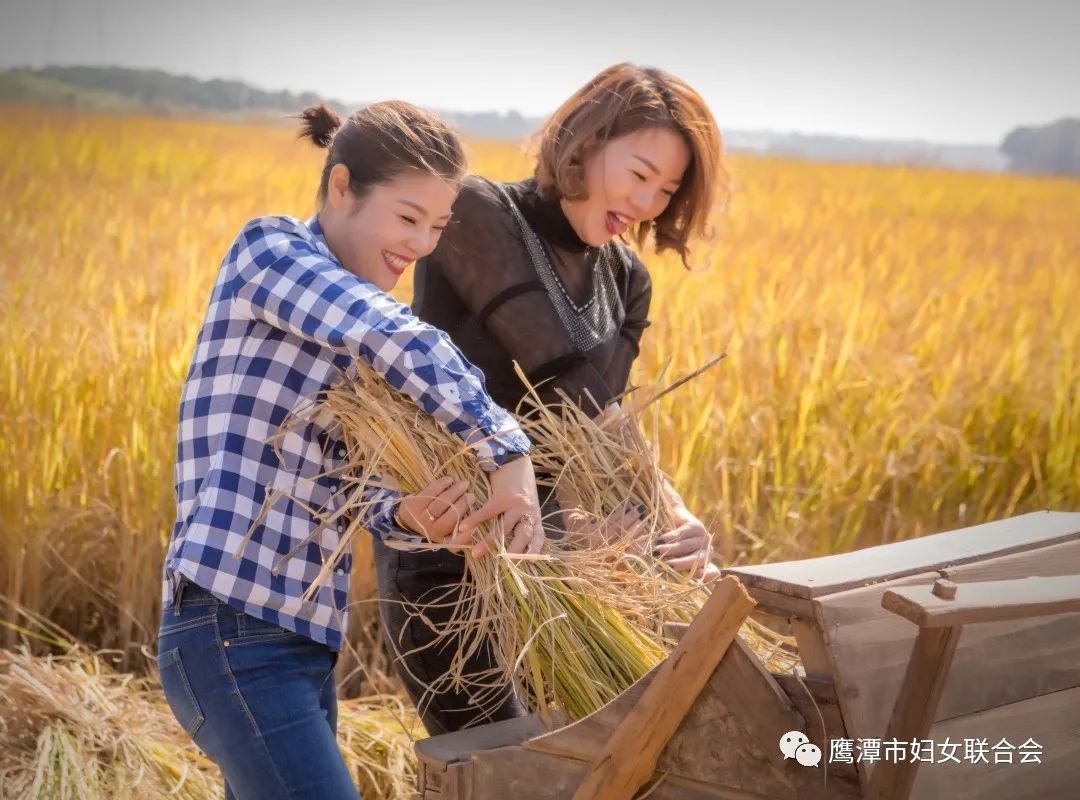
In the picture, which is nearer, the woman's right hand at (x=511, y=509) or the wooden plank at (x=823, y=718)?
the wooden plank at (x=823, y=718)

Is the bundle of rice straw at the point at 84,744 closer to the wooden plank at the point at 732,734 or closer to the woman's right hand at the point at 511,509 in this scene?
the woman's right hand at the point at 511,509

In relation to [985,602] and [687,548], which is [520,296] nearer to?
[687,548]

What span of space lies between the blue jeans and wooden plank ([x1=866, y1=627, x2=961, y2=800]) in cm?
62

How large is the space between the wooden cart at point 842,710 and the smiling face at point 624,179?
718mm

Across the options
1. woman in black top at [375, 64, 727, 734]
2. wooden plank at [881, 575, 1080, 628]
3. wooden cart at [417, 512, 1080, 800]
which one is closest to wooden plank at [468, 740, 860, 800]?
wooden cart at [417, 512, 1080, 800]

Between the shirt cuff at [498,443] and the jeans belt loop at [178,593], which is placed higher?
the shirt cuff at [498,443]

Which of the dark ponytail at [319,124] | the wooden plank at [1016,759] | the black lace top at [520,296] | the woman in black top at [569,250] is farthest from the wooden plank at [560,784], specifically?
the dark ponytail at [319,124]

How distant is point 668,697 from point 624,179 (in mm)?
905

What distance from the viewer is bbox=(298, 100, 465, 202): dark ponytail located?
146 centimetres

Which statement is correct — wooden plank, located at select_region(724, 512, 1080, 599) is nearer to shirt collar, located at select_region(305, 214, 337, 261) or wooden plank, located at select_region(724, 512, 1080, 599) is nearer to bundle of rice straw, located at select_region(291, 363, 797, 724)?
bundle of rice straw, located at select_region(291, 363, 797, 724)

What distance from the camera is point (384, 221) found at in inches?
57.4

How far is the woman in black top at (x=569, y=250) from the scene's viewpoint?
178 centimetres

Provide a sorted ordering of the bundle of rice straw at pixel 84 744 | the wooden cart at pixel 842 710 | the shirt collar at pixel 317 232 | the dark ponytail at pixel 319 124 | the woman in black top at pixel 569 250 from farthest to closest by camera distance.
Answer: the bundle of rice straw at pixel 84 744
the woman in black top at pixel 569 250
the dark ponytail at pixel 319 124
the shirt collar at pixel 317 232
the wooden cart at pixel 842 710

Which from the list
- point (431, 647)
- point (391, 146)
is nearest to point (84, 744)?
point (431, 647)
